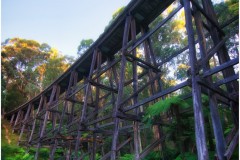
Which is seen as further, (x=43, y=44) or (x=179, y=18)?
(x=43, y=44)

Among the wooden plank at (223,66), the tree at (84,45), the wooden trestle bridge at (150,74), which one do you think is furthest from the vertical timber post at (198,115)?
the tree at (84,45)

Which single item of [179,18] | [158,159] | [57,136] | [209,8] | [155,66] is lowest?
[158,159]

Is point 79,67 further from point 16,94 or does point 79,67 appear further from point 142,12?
point 16,94

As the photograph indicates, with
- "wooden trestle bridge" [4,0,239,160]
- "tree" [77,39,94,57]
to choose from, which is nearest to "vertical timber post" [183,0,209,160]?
"wooden trestle bridge" [4,0,239,160]

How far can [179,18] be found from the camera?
59.1 ft

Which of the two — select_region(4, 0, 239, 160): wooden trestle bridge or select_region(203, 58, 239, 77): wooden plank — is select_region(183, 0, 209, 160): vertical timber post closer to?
select_region(4, 0, 239, 160): wooden trestle bridge

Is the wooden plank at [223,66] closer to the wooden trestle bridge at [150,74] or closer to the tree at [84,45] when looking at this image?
the wooden trestle bridge at [150,74]

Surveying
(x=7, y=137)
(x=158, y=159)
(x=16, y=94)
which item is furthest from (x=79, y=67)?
(x=16, y=94)

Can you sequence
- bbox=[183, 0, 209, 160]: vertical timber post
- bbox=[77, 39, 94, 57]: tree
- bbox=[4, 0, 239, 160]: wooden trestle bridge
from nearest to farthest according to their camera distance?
bbox=[183, 0, 209, 160]: vertical timber post, bbox=[4, 0, 239, 160]: wooden trestle bridge, bbox=[77, 39, 94, 57]: tree

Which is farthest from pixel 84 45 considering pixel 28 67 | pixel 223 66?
pixel 223 66

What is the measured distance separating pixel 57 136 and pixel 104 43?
447 cm

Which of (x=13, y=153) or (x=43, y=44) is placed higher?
(x=43, y=44)

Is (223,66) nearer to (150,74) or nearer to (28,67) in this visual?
(150,74)

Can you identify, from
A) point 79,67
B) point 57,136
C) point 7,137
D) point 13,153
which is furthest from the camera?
point 7,137
